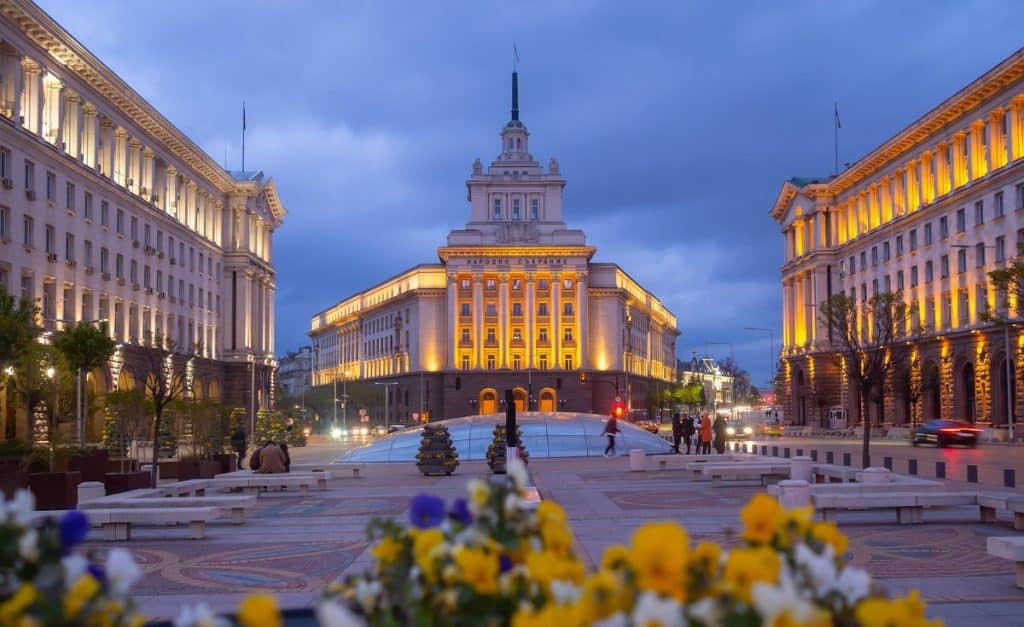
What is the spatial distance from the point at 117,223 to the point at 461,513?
65.0 meters

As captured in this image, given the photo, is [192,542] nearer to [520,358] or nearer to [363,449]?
[363,449]

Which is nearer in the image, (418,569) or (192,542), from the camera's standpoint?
(418,569)

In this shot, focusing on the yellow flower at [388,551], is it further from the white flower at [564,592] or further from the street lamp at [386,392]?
the street lamp at [386,392]

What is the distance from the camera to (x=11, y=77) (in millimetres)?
49750

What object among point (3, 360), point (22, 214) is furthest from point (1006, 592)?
point (22, 214)

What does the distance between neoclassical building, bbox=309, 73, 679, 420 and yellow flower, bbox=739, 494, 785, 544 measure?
4897 inches

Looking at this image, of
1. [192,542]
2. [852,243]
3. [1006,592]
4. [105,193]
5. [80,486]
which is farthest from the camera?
[852,243]

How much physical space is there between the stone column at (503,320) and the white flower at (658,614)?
132166 mm

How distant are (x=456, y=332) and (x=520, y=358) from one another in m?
8.10

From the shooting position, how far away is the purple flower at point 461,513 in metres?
4.45

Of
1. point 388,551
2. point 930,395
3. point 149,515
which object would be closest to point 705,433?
point 149,515

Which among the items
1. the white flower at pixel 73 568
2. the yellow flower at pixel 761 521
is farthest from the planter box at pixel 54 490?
the yellow flower at pixel 761 521

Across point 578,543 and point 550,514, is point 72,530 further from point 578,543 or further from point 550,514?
point 578,543

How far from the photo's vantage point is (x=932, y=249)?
7431 centimetres
